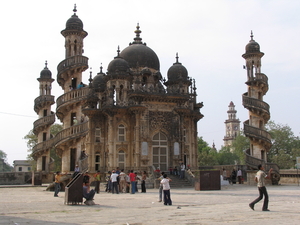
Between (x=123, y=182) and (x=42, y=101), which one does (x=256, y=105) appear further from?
(x=42, y=101)

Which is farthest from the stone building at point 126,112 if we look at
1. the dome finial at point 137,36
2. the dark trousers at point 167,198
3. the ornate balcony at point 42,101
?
the dark trousers at point 167,198

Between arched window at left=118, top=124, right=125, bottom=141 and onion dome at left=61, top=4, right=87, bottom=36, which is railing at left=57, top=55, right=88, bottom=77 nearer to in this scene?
onion dome at left=61, top=4, right=87, bottom=36

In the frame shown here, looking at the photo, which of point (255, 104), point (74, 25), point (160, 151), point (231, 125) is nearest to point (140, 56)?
point (74, 25)

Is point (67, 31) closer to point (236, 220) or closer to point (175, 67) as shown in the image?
point (175, 67)

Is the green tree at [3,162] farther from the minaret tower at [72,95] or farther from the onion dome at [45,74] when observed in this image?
the minaret tower at [72,95]

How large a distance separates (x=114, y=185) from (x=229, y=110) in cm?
12962

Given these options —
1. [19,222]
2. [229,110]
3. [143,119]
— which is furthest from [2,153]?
[19,222]

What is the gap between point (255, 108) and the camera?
35.4 metres

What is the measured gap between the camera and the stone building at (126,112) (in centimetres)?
3153

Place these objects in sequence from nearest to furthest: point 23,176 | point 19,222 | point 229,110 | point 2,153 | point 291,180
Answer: point 19,222 → point 291,180 → point 23,176 → point 2,153 → point 229,110

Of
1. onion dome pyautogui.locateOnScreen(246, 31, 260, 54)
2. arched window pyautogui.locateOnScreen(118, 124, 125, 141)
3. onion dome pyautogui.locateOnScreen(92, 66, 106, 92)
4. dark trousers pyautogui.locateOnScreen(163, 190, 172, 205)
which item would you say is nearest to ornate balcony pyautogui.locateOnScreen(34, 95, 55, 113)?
onion dome pyautogui.locateOnScreen(92, 66, 106, 92)

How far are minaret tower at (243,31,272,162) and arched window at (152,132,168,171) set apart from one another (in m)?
8.10

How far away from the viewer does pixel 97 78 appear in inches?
1521

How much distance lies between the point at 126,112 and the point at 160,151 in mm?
4315
